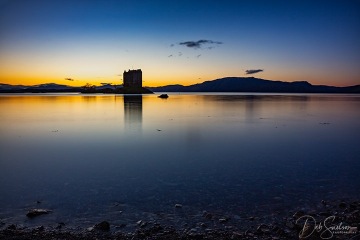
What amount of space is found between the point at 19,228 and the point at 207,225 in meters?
5.13

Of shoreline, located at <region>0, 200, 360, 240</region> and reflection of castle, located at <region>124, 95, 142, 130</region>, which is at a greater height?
reflection of castle, located at <region>124, 95, 142, 130</region>

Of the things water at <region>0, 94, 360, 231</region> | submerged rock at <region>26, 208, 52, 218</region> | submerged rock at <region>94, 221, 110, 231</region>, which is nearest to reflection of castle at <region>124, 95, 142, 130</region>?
water at <region>0, 94, 360, 231</region>

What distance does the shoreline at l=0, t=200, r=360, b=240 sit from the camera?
7090 mm

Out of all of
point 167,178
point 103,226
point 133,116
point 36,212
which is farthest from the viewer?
point 133,116

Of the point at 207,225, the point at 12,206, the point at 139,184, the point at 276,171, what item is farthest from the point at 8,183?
the point at 276,171

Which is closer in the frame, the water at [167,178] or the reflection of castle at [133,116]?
the water at [167,178]

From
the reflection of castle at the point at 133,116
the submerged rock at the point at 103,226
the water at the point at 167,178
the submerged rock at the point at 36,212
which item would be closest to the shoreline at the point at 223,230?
the submerged rock at the point at 103,226

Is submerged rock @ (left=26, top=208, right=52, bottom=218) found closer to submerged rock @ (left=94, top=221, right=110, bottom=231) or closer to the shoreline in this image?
the shoreline

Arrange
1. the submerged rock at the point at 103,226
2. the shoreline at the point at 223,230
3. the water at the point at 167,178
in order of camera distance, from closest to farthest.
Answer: the shoreline at the point at 223,230, the submerged rock at the point at 103,226, the water at the point at 167,178

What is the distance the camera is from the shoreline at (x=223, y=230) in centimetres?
709

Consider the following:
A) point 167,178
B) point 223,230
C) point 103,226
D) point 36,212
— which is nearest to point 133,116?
point 167,178

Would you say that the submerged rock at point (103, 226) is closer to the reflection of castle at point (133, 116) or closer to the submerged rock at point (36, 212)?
the submerged rock at point (36, 212)

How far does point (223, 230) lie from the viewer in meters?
7.50

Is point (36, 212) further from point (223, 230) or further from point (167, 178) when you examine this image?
point (223, 230)
